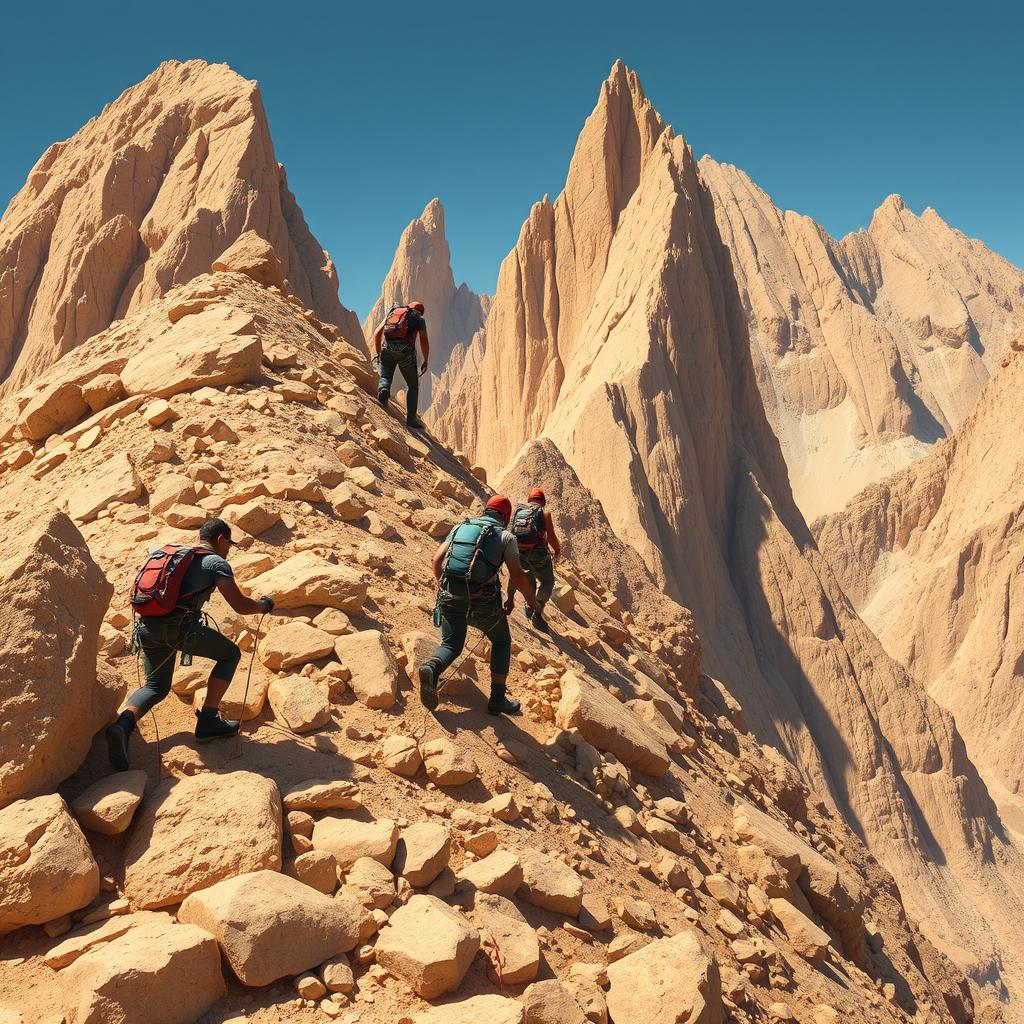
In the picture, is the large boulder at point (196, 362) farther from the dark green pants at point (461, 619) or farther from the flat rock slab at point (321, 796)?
the flat rock slab at point (321, 796)

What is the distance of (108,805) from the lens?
354 cm

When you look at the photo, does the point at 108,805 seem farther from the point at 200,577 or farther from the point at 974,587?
the point at 974,587

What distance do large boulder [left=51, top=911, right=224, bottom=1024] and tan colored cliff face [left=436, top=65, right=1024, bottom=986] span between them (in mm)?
18135

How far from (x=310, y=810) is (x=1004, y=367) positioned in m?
38.5

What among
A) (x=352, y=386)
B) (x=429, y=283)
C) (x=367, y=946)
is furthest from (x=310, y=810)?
(x=429, y=283)

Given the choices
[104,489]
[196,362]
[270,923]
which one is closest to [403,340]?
[196,362]

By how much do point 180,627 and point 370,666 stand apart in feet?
3.91

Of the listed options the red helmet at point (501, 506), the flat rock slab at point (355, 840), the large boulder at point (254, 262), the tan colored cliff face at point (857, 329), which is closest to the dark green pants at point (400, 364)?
the large boulder at point (254, 262)

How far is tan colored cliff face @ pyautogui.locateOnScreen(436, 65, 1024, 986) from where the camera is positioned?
72.0 ft

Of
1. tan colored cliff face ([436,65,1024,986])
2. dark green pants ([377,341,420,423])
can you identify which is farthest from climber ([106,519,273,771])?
tan colored cliff face ([436,65,1024,986])

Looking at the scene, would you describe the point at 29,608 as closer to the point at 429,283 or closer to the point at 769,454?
the point at 769,454

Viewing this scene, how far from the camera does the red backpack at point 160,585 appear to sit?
418 centimetres

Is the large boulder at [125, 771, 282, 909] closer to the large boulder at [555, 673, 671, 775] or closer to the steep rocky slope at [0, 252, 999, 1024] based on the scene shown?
the steep rocky slope at [0, 252, 999, 1024]

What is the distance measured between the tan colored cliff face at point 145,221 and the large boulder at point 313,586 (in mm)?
21067
